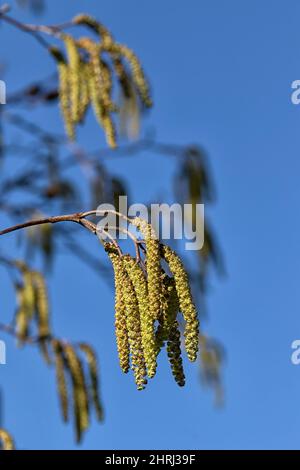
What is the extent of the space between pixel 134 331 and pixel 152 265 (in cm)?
14

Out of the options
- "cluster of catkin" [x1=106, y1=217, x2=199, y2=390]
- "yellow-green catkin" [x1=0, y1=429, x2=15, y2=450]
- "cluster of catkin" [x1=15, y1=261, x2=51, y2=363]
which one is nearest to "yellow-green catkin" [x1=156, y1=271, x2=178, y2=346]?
"cluster of catkin" [x1=106, y1=217, x2=199, y2=390]

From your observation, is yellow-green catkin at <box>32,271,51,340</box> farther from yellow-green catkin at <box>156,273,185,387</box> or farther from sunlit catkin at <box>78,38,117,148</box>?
yellow-green catkin at <box>156,273,185,387</box>

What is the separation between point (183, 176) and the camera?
5.77 m

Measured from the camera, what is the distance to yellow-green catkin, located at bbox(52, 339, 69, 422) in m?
4.57

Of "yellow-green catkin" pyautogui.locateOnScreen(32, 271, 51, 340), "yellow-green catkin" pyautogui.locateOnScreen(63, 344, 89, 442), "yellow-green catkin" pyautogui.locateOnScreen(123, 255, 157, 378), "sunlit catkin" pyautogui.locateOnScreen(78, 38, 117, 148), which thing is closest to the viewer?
"yellow-green catkin" pyautogui.locateOnScreen(123, 255, 157, 378)

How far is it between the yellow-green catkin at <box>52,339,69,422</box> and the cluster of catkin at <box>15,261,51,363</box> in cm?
12

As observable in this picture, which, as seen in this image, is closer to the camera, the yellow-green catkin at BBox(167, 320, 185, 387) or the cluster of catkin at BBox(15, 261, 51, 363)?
the yellow-green catkin at BBox(167, 320, 185, 387)

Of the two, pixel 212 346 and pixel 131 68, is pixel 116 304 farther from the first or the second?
pixel 212 346

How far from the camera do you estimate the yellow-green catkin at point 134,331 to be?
82.4 inches

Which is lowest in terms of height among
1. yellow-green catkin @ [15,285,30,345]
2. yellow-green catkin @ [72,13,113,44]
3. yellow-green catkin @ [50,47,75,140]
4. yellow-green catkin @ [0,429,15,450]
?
yellow-green catkin @ [0,429,15,450]

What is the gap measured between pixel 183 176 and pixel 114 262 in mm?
3624
